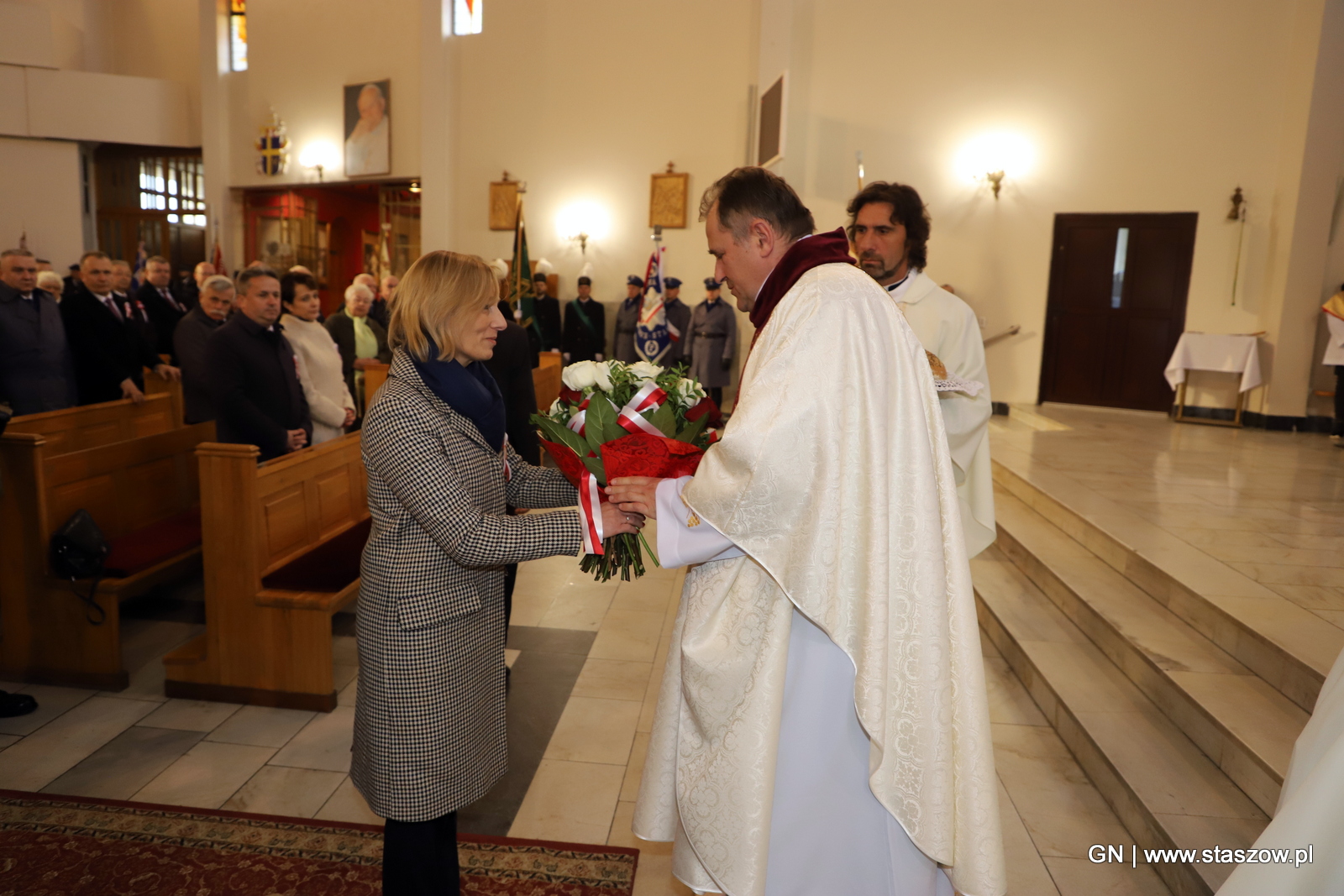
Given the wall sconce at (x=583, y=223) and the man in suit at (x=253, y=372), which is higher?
the wall sconce at (x=583, y=223)

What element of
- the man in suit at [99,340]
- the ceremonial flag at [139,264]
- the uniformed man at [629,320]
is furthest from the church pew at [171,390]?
the ceremonial flag at [139,264]

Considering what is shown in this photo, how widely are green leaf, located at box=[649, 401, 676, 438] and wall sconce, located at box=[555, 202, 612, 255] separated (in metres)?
10.6

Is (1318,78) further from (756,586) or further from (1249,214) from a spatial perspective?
(756,586)

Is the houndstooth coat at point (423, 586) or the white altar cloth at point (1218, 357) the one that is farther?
the white altar cloth at point (1218, 357)

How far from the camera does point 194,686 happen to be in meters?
3.46

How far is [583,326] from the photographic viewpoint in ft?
38.1

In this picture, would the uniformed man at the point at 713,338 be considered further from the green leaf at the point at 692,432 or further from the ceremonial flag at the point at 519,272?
the green leaf at the point at 692,432

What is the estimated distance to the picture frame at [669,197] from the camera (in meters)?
11.6

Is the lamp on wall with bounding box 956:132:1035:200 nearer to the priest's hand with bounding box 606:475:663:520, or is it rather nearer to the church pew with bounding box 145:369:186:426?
the church pew with bounding box 145:369:186:426

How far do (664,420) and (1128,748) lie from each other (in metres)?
2.07

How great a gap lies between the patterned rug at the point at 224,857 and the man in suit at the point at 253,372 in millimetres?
1593

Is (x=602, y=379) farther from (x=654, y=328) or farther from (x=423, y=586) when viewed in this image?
(x=654, y=328)

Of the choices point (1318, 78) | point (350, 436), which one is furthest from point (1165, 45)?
point (350, 436)

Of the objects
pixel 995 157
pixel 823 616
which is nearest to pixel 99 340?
pixel 823 616
